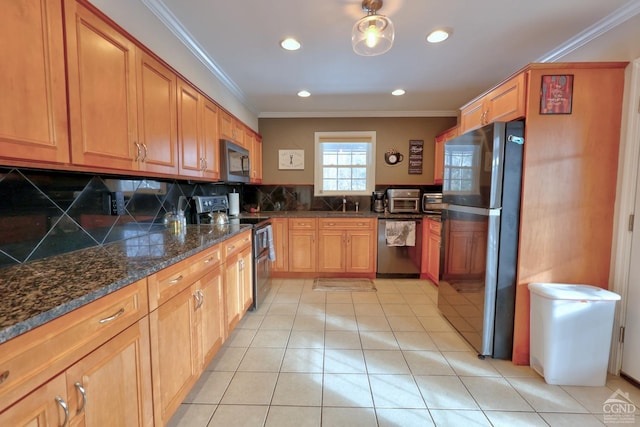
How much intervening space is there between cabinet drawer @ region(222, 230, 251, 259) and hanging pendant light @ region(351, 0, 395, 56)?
168 cm

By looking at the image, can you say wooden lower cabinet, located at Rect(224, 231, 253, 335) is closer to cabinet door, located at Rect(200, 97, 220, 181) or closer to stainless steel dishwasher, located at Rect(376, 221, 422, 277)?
cabinet door, located at Rect(200, 97, 220, 181)

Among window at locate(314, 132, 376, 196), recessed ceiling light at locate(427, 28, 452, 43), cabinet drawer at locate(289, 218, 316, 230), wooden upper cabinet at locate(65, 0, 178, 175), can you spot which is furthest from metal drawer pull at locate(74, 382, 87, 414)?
window at locate(314, 132, 376, 196)

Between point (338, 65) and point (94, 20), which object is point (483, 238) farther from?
point (94, 20)

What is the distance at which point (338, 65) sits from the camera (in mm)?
2557

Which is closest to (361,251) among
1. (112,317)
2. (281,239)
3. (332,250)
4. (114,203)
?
(332,250)

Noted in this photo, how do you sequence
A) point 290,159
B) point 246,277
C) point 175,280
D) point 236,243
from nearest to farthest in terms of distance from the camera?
point 175,280
point 236,243
point 246,277
point 290,159

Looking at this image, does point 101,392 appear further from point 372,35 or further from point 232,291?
point 372,35

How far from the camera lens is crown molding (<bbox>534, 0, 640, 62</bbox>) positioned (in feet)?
5.55

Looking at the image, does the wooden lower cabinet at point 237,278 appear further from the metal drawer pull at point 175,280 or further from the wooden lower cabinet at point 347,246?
the wooden lower cabinet at point 347,246

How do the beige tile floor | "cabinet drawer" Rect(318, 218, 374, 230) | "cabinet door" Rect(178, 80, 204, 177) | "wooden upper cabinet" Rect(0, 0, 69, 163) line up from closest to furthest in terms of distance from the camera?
"wooden upper cabinet" Rect(0, 0, 69, 163)
the beige tile floor
"cabinet door" Rect(178, 80, 204, 177)
"cabinet drawer" Rect(318, 218, 374, 230)

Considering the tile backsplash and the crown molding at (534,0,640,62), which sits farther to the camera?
the crown molding at (534,0,640,62)

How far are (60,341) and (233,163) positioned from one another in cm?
221

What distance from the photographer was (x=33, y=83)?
97 cm

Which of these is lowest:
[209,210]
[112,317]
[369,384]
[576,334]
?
[369,384]
